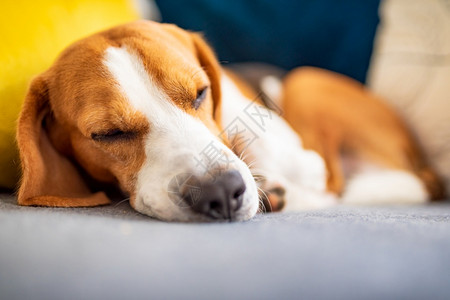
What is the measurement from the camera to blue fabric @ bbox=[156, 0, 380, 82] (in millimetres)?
2762

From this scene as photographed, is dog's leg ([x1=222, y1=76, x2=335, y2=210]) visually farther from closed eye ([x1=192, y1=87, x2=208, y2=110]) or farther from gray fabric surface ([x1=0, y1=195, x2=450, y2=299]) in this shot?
gray fabric surface ([x1=0, y1=195, x2=450, y2=299])

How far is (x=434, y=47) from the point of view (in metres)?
2.20

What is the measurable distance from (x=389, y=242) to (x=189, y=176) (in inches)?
22.8

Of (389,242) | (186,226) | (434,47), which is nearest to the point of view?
(389,242)

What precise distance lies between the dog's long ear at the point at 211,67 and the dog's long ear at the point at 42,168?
60cm

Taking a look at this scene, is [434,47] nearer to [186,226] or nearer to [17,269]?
[186,226]

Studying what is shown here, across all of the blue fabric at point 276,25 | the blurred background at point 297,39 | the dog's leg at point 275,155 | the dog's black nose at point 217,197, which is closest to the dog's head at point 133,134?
the dog's black nose at point 217,197

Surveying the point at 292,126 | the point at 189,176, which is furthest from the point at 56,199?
the point at 292,126

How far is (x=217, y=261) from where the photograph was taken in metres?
0.93

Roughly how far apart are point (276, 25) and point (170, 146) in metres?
1.75

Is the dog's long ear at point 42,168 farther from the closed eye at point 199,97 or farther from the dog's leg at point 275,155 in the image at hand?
the dog's leg at point 275,155

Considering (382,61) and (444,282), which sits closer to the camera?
(444,282)

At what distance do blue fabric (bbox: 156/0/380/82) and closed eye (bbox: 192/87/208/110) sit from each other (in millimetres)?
1220

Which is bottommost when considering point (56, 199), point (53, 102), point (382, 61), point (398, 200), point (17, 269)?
point (398, 200)
